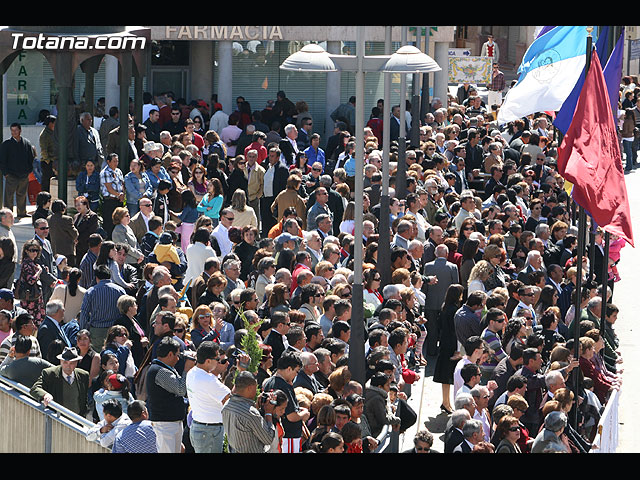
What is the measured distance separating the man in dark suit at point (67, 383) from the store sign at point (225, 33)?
70.1ft

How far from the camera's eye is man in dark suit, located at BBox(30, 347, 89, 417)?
1108 cm

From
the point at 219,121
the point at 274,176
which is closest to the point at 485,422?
the point at 274,176

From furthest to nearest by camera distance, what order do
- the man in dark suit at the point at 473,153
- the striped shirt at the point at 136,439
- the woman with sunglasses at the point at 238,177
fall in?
the man in dark suit at the point at 473,153 < the woman with sunglasses at the point at 238,177 < the striped shirt at the point at 136,439

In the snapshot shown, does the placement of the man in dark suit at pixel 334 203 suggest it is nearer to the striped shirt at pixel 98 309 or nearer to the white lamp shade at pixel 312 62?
the white lamp shade at pixel 312 62

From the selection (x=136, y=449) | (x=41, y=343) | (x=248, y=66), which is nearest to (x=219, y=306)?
(x=41, y=343)

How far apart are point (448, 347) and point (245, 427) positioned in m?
4.81

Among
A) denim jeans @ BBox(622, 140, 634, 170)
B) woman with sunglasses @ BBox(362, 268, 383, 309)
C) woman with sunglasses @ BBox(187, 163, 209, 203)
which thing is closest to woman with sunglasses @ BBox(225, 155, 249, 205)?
woman with sunglasses @ BBox(187, 163, 209, 203)

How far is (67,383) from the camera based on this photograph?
11133 millimetres

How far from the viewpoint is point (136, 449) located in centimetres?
972

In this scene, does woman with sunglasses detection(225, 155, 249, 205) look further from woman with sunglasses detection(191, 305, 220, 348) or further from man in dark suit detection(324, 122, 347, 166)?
woman with sunglasses detection(191, 305, 220, 348)

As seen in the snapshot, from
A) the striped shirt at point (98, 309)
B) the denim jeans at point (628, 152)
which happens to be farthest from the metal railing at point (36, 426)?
the denim jeans at point (628, 152)

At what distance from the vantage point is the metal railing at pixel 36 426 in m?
10.2

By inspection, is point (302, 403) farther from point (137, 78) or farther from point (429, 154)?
point (137, 78)

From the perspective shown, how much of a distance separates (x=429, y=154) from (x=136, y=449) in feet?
46.5
